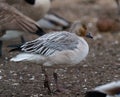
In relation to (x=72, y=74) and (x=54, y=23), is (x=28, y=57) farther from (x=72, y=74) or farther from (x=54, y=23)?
(x=54, y=23)

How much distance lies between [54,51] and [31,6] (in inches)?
159

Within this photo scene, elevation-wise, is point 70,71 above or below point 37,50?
below

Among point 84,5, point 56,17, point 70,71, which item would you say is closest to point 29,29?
point 70,71

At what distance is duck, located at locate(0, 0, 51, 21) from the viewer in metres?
9.85

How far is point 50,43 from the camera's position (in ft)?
21.0

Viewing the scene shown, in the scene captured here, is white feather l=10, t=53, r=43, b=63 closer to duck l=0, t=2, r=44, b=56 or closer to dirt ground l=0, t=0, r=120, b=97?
dirt ground l=0, t=0, r=120, b=97

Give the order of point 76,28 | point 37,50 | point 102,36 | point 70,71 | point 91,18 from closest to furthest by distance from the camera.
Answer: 1. point 37,50
2. point 76,28
3. point 70,71
4. point 102,36
5. point 91,18

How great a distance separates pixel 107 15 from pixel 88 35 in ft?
22.2

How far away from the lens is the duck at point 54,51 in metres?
6.22

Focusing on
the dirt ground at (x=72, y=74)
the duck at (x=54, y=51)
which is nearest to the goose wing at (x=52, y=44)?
the duck at (x=54, y=51)

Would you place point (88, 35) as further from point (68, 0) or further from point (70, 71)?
point (68, 0)

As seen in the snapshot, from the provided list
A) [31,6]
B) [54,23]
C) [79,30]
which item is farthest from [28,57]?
[54,23]

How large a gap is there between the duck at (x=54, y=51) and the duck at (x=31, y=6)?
11.1 feet

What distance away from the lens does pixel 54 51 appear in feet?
20.6
